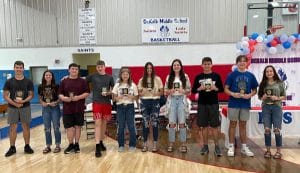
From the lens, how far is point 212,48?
38.3 feet

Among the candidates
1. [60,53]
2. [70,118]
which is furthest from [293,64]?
[60,53]

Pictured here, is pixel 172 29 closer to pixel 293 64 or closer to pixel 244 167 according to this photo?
pixel 293 64

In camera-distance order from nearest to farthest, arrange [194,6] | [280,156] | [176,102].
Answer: [280,156] → [176,102] → [194,6]

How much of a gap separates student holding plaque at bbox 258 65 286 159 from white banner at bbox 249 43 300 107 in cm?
77

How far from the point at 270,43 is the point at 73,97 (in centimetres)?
324

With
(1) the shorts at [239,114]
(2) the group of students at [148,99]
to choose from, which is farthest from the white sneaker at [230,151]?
(1) the shorts at [239,114]

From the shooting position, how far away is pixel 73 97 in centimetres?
456

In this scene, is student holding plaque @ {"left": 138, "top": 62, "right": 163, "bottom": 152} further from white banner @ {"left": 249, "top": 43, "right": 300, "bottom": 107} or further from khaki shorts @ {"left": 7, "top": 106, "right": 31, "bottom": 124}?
khaki shorts @ {"left": 7, "top": 106, "right": 31, "bottom": 124}

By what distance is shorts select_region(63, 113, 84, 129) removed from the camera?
4.64 m

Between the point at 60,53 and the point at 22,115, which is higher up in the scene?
the point at 60,53

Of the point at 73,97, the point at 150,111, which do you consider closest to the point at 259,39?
Answer: the point at 150,111

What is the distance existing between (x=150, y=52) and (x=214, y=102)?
302 inches

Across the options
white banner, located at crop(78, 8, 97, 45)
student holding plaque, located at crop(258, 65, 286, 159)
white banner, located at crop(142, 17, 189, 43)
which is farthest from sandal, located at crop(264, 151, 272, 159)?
white banner, located at crop(78, 8, 97, 45)

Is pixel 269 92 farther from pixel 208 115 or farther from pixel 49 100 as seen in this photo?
pixel 49 100
